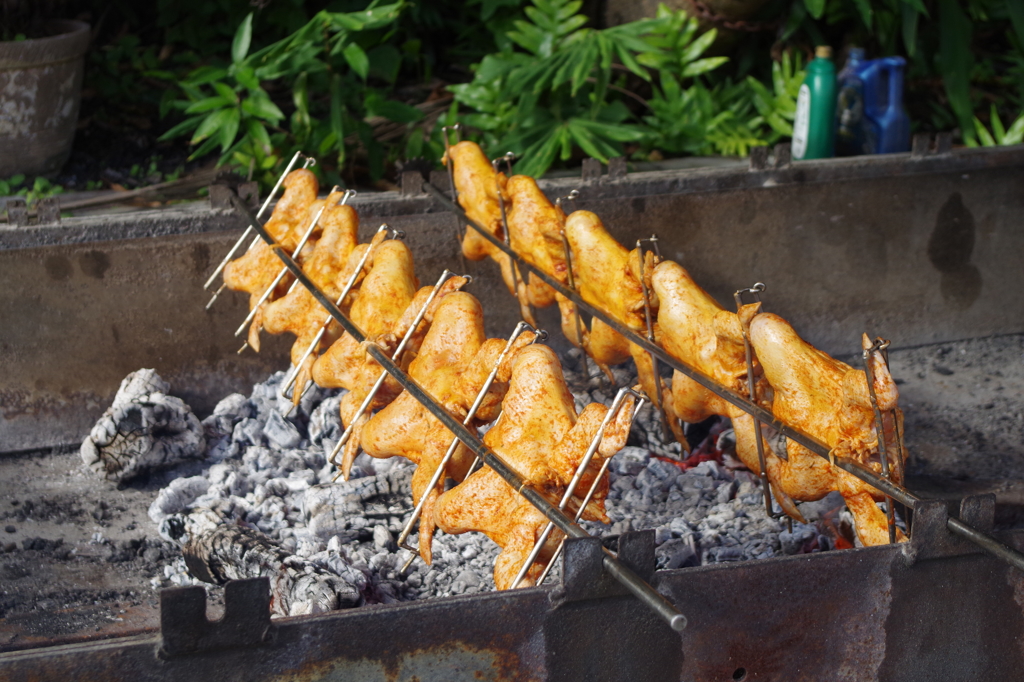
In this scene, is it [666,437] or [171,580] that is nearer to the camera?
[171,580]

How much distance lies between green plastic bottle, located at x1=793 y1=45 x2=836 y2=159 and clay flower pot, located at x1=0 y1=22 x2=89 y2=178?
170 inches

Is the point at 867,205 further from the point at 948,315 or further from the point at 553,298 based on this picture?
the point at 553,298

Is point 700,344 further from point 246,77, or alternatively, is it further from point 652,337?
point 246,77

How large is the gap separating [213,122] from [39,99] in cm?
135

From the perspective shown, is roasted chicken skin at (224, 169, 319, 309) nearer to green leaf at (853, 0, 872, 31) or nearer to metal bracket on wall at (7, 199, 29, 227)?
metal bracket on wall at (7, 199, 29, 227)

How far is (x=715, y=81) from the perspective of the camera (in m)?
6.71

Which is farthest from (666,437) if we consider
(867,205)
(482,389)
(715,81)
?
(715,81)

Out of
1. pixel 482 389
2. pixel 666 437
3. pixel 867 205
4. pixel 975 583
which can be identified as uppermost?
pixel 867 205

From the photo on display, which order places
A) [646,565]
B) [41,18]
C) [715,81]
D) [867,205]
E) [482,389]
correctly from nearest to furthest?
1. [646,565]
2. [482,389]
3. [867,205]
4. [41,18]
5. [715,81]

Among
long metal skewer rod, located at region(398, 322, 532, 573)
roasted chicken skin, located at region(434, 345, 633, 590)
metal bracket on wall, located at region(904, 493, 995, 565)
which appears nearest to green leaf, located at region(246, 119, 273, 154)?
long metal skewer rod, located at region(398, 322, 532, 573)

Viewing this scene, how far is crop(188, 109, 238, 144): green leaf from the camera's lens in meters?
5.09

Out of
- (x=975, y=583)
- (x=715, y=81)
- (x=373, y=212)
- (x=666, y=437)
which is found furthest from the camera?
(x=715, y=81)

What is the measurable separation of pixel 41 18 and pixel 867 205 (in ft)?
17.4

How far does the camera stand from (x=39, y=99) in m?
5.67
